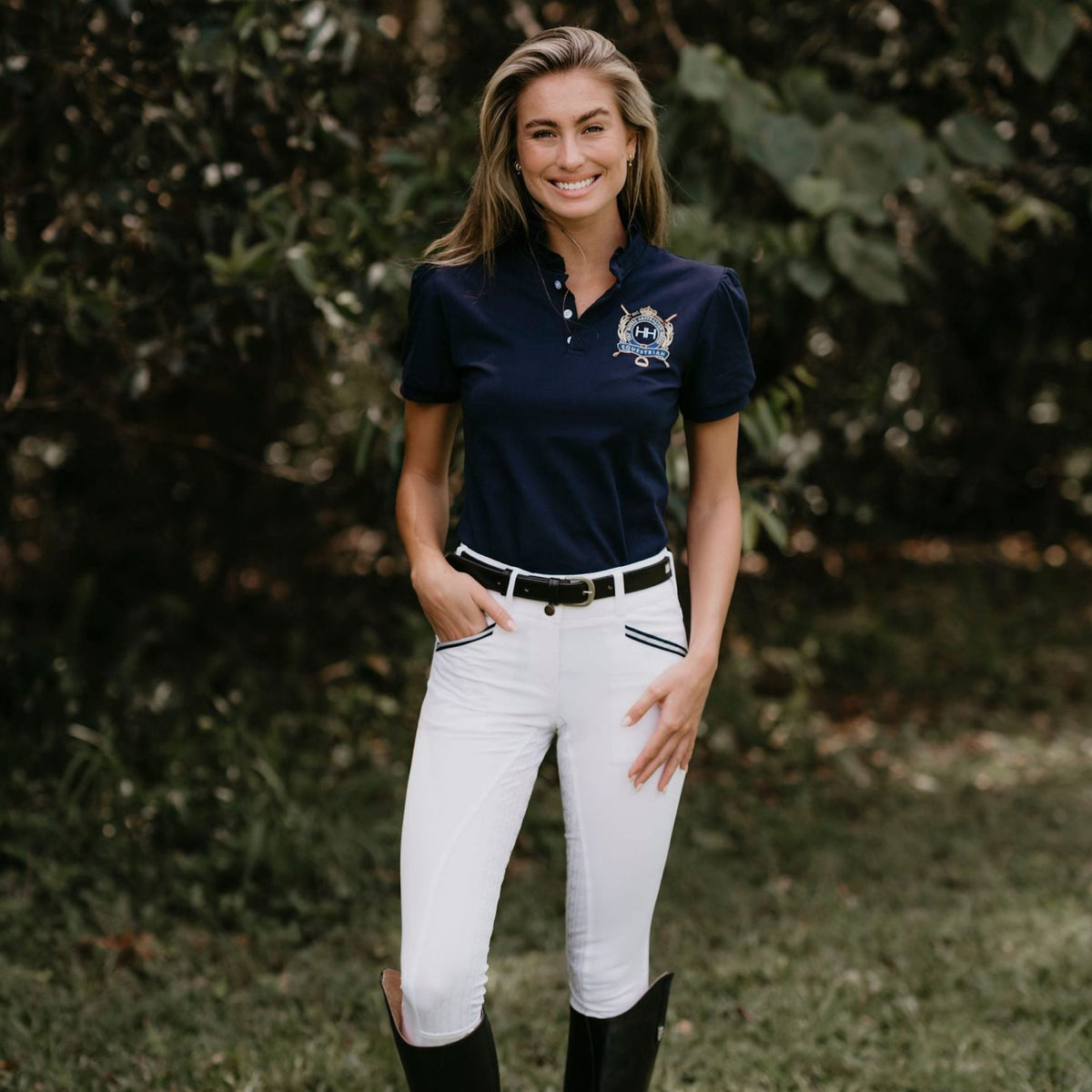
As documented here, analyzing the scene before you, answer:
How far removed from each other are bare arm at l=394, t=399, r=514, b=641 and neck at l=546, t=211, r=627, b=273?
320 mm

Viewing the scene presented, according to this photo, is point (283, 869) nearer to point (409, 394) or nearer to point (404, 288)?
point (404, 288)

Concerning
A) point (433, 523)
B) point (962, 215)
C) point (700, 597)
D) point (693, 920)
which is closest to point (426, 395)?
point (433, 523)

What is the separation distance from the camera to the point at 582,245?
197cm

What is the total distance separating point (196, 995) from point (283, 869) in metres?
0.57

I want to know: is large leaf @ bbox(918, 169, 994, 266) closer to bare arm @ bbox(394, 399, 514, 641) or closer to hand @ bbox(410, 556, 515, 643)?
bare arm @ bbox(394, 399, 514, 641)

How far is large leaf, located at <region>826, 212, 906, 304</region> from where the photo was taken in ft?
11.0

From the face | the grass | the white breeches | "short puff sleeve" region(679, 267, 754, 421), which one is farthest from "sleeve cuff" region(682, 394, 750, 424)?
the grass

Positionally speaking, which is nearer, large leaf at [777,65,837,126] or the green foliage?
the green foliage

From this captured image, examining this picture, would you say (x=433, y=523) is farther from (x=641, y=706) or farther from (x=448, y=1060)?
(x=448, y=1060)

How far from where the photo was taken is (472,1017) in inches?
73.1

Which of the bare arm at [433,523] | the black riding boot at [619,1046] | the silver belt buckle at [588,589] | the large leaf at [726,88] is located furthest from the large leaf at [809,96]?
the black riding boot at [619,1046]

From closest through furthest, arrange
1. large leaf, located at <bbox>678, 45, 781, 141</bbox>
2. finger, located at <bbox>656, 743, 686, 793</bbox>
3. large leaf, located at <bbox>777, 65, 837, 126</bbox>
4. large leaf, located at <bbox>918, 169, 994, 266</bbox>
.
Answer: finger, located at <bbox>656, 743, 686, 793</bbox> < large leaf, located at <bbox>678, 45, 781, 141</bbox> < large leaf, located at <bbox>777, 65, 837, 126</bbox> < large leaf, located at <bbox>918, 169, 994, 266</bbox>

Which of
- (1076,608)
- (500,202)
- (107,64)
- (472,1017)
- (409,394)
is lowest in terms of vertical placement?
(1076,608)

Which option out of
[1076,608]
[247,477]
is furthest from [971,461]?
[247,477]
